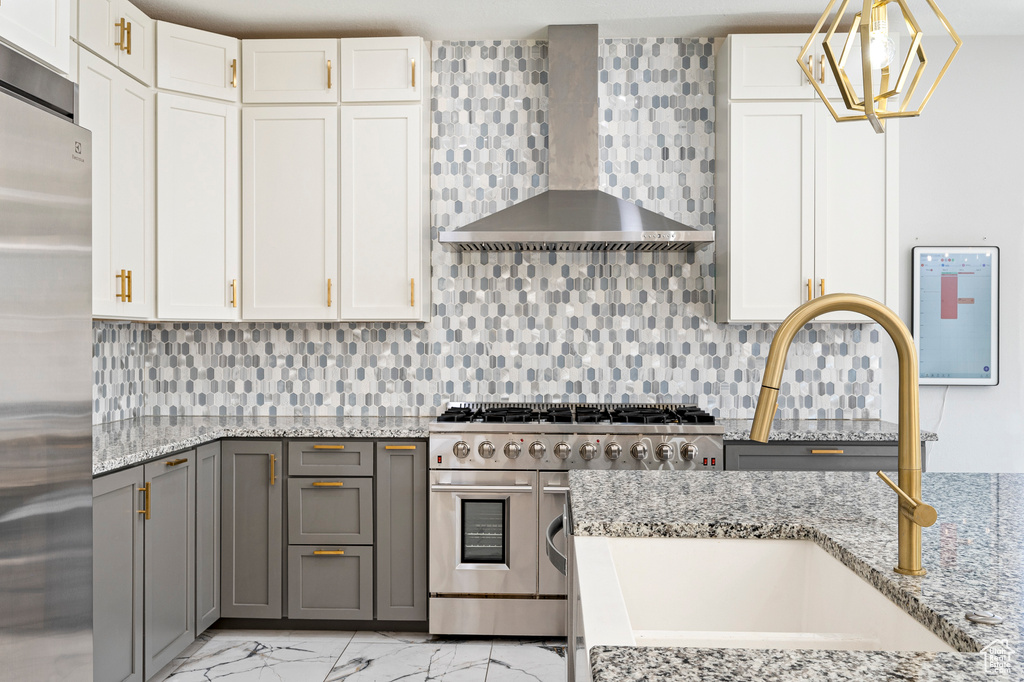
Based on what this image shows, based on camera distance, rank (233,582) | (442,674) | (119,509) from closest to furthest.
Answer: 1. (119,509)
2. (442,674)
3. (233,582)

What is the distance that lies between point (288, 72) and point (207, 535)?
7.08 feet

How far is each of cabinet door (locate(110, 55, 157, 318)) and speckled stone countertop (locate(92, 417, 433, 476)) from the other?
54 cm

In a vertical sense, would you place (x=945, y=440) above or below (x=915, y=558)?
below

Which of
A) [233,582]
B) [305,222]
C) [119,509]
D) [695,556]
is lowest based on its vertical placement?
[233,582]

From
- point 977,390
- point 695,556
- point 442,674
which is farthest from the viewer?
point 977,390

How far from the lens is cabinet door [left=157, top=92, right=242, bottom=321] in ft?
10.5

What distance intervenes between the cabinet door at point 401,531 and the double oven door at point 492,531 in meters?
0.07

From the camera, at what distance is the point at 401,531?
3.14 metres

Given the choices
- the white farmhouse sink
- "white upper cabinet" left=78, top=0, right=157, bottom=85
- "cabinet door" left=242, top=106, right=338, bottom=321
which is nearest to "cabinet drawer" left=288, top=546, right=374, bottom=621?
"cabinet door" left=242, top=106, right=338, bottom=321

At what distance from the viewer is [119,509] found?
2.39 meters

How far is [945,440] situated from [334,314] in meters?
3.15

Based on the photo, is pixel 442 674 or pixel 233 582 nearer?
pixel 442 674

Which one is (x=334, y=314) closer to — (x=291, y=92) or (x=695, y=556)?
(x=291, y=92)

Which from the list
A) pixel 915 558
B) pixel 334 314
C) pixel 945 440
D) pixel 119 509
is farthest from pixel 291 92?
pixel 945 440
